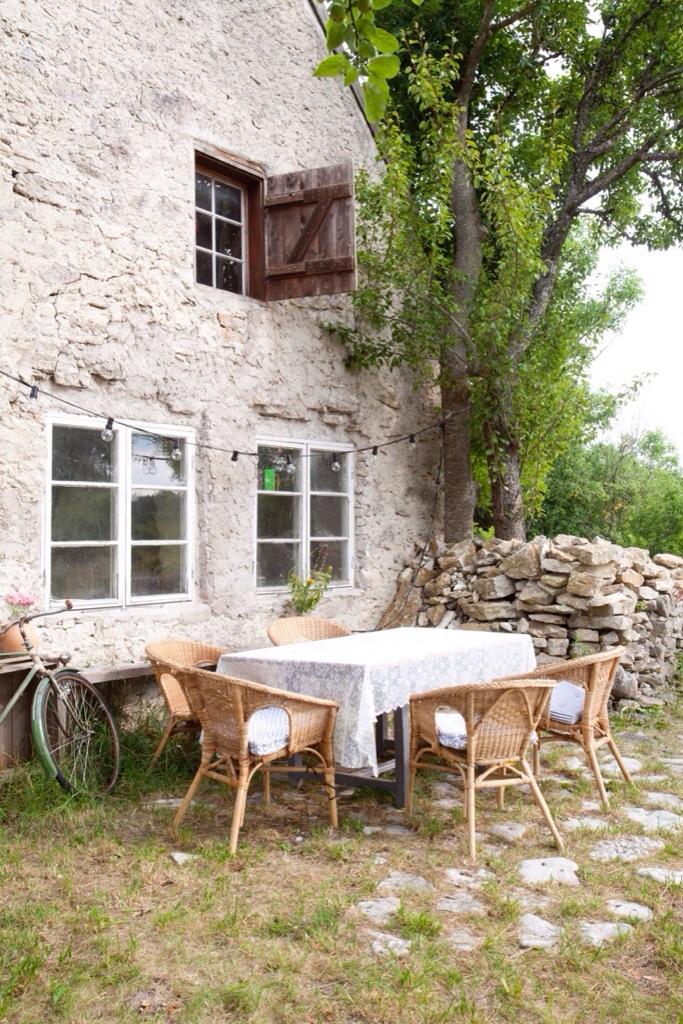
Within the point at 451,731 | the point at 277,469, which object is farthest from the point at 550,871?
the point at 277,469

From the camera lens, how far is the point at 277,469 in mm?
7875

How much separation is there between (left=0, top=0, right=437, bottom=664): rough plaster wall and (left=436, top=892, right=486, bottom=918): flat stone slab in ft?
10.5

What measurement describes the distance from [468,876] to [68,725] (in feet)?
8.39

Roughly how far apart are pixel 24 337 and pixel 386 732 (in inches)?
137

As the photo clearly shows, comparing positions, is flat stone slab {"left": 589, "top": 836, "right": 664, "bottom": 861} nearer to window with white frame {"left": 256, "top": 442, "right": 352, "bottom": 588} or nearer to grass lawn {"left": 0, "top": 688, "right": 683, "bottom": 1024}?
grass lawn {"left": 0, "top": 688, "right": 683, "bottom": 1024}

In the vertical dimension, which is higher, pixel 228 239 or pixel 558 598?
pixel 228 239

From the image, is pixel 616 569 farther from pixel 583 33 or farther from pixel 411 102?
pixel 583 33

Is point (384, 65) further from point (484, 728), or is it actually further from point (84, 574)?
point (84, 574)

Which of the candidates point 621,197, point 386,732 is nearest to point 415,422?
point 386,732

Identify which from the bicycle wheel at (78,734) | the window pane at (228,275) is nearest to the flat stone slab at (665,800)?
the bicycle wheel at (78,734)

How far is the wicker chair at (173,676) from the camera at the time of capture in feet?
17.4

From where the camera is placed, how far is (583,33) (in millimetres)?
10633

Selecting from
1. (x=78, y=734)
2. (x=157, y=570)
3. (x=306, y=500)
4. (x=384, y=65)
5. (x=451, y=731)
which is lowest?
(x=78, y=734)

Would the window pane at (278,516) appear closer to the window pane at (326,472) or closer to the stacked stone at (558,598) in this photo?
the window pane at (326,472)
